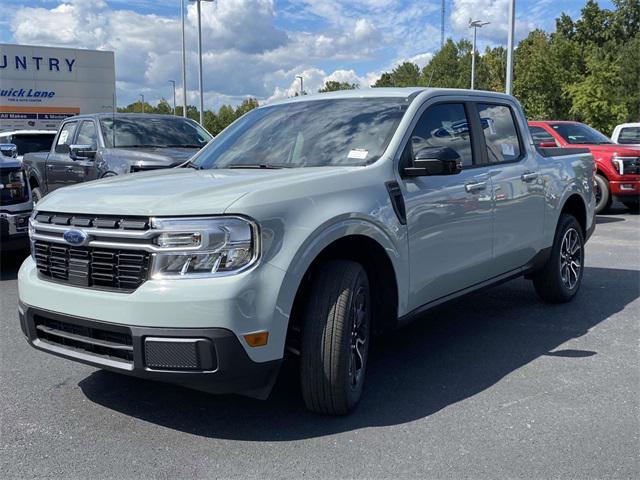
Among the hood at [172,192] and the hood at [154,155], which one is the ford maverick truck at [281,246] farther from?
the hood at [154,155]

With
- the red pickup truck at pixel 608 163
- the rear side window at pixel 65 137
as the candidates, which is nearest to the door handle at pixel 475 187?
the rear side window at pixel 65 137

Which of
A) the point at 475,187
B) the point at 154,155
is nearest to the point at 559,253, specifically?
the point at 475,187

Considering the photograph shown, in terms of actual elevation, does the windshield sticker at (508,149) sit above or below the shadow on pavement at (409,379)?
above

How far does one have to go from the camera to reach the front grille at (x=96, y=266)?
3158mm

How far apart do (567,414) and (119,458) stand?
7.73ft

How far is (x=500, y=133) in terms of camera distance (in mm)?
5285

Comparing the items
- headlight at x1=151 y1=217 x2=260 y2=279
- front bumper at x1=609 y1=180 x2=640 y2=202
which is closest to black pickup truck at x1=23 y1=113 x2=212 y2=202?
headlight at x1=151 y1=217 x2=260 y2=279

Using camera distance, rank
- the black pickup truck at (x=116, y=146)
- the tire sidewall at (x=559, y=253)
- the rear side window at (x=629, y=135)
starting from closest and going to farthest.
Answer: the tire sidewall at (x=559, y=253), the black pickup truck at (x=116, y=146), the rear side window at (x=629, y=135)

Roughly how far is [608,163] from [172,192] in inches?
453

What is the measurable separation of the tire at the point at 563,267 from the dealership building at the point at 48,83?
18966 millimetres

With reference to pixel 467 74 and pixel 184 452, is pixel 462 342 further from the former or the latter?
pixel 467 74

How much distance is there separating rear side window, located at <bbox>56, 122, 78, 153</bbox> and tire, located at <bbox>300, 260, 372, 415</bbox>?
7.96 metres

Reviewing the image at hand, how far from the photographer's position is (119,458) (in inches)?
124

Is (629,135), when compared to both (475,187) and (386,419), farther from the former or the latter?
(386,419)
